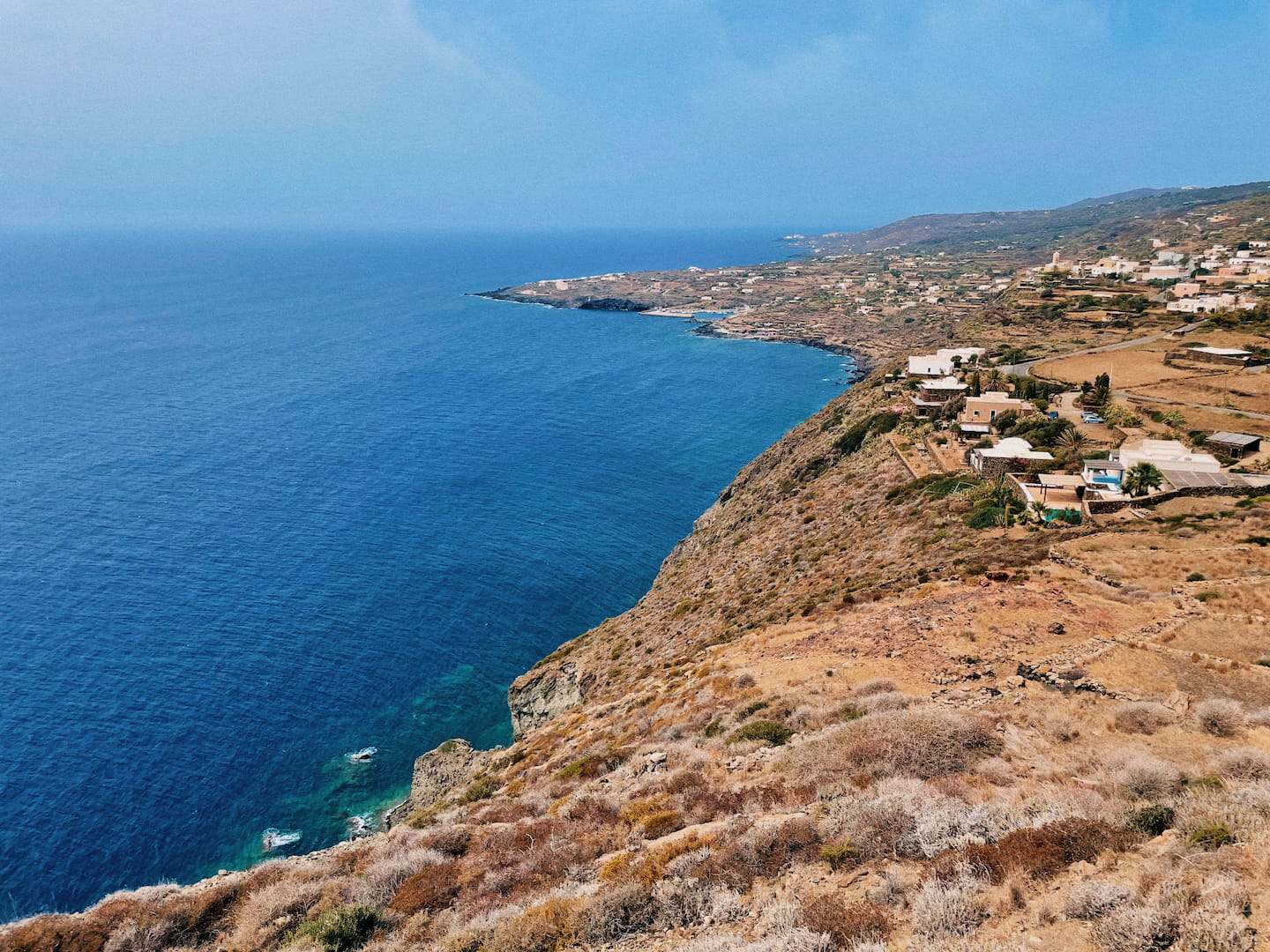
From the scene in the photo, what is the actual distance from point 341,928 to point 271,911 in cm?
213

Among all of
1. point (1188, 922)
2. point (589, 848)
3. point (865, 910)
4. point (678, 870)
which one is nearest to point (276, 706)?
point (589, 848)

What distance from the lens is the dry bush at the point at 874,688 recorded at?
18500mm

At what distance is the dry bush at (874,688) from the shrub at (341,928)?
1317 cm

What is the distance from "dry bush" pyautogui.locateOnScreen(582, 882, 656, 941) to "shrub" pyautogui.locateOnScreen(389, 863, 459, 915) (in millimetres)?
3564

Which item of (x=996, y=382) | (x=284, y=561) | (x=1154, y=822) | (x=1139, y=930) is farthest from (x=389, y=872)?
(x=996, y=382)

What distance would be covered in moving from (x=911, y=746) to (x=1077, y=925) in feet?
19.3

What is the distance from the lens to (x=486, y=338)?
491ft

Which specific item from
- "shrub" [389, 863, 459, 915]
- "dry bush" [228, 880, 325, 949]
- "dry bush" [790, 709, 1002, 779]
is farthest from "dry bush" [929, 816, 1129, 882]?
"dry bush" [228, 880, 325, 949]

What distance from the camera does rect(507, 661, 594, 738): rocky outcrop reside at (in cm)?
3550

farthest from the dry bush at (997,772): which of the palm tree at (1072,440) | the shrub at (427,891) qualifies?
Answer: the palm tree at (1072,440)

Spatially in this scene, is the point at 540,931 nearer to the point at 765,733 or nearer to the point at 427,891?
the point at 427,891

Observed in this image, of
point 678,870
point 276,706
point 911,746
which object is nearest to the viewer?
point 678,870

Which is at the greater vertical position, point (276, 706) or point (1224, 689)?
point (1224, 689)

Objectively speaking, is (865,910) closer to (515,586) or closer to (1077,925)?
(1077,925)
